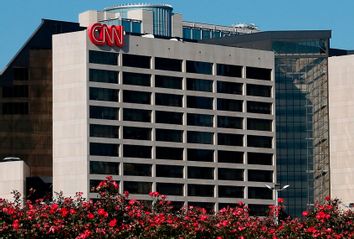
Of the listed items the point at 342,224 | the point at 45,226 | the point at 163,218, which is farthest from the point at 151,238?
the point at 342,224

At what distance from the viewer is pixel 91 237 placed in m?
76.6

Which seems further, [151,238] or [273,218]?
[273,218]

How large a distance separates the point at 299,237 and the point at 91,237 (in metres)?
15.3

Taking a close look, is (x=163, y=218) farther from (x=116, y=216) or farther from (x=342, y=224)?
(x=342, y=224)

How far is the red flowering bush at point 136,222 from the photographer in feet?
252

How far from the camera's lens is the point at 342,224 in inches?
3420

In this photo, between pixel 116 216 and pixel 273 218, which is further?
pixel 273 218

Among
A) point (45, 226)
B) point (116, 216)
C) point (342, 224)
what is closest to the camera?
point (45, 226)

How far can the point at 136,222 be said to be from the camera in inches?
3164

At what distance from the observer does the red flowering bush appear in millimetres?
76812

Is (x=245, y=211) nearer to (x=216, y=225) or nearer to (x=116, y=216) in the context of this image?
(x=216, y=225)

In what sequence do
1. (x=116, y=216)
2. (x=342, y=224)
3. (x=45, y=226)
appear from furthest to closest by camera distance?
(x=342, y=224)
(x=116, y=216)
(x=45, y=226)

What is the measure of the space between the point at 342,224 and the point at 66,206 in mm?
18820

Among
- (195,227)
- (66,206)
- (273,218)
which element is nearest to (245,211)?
(273,218)
